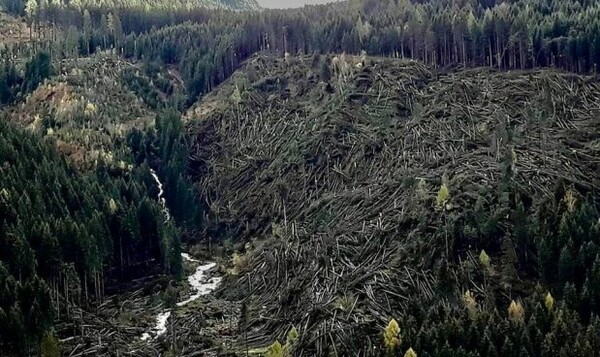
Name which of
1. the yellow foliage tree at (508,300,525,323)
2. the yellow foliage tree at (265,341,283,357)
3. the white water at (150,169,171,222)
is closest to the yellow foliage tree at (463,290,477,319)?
the yellow foliage tree at (508,300,525,323)

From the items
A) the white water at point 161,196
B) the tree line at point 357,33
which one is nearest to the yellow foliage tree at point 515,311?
the white water at point 161,196

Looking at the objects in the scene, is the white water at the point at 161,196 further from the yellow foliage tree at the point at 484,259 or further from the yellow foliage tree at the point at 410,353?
the yellow foliage tree at the point at 410,353

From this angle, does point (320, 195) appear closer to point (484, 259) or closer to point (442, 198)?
point (442, 198)

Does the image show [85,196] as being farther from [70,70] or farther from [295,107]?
[70,70]

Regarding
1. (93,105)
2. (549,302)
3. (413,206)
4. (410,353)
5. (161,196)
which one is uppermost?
(93,105)

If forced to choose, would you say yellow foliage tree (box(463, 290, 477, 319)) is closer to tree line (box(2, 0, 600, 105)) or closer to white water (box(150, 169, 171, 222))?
white water (box(150, 169, 171, 222))

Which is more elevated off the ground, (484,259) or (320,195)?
(484,259)

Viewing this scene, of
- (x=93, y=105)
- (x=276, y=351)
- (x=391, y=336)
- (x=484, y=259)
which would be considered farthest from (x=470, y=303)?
(x=93, y=105)

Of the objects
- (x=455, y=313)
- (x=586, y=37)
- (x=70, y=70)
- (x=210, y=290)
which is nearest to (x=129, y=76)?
(x=70, y=70)
